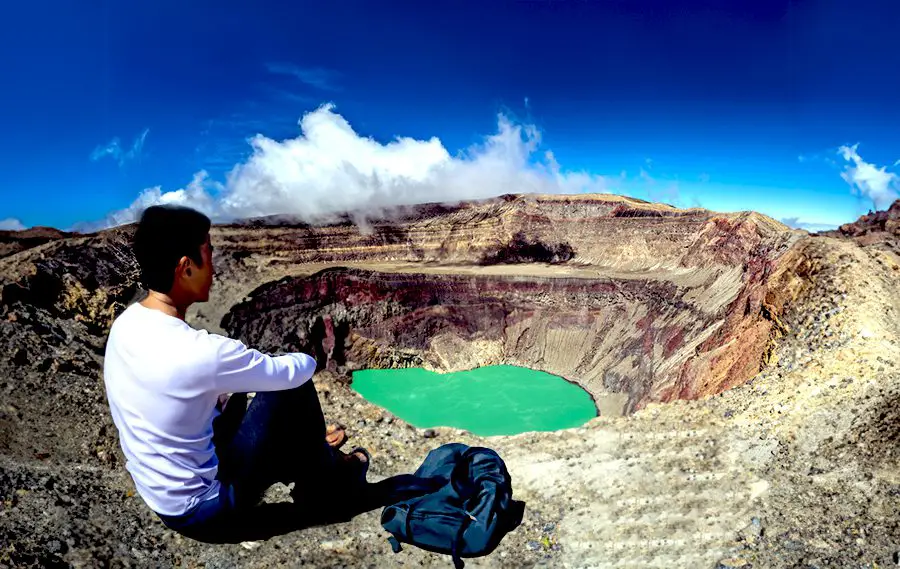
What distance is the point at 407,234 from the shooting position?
37.8 metres

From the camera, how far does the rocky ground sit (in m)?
4.20

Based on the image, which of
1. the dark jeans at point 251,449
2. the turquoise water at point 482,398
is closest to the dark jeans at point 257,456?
the dark jeans at point 251,449

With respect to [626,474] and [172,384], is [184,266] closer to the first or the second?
[172,384]

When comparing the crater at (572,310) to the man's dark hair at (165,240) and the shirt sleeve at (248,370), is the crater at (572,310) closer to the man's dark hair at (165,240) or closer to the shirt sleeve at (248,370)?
the shirt sleeve at (248,370)

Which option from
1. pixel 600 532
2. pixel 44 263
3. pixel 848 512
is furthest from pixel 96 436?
pixel 44 263

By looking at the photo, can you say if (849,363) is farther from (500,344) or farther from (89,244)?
(89,244)

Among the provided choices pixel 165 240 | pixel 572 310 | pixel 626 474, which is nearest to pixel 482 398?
pixel 572 310

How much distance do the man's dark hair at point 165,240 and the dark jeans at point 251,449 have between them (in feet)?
2.90

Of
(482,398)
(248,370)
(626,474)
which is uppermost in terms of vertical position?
(248,370)

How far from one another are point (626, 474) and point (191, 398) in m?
5.37

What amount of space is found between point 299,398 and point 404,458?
194 inches

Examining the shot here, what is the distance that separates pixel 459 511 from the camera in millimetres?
4484

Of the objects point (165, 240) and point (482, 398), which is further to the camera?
point (482, 398)

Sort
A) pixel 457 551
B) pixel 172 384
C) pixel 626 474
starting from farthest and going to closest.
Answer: pixel 626 474
pixel 457 551
pixel 172 384
